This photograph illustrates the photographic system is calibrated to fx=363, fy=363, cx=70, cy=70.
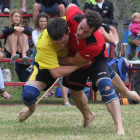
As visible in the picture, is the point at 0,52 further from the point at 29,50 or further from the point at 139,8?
the point at 139,8

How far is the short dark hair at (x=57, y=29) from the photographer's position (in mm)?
4113

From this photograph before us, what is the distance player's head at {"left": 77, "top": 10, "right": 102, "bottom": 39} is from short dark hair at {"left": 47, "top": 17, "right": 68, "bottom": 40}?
172 millimetres

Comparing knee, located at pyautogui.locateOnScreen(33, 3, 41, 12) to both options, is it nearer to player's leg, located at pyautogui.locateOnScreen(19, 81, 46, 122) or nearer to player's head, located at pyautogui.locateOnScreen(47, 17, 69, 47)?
player's leg, located at pyautogui.locateOnScreen(19, 81, 46, 122)

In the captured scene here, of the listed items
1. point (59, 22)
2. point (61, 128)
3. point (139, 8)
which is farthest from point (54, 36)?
point (139, 8)

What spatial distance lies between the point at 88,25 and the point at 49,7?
559cm

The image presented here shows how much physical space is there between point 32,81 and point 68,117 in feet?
5.35

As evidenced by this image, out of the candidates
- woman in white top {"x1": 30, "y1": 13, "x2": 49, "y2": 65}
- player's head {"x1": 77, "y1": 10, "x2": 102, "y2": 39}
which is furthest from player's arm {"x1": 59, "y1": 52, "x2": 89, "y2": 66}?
woman in white top {"x1": 30, "y1": 13, "x2": 49, "y2": 65}

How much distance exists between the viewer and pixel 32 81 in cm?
458

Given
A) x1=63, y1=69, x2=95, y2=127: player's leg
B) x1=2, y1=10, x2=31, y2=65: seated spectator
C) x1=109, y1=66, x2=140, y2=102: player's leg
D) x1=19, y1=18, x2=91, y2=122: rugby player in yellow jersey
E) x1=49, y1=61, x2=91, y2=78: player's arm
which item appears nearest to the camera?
x1=19, y1=18, x2=91, y2=122: rugby player in yellow jersey

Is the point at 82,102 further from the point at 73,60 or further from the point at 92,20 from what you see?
the point at 92,20

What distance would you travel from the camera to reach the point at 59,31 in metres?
4.11

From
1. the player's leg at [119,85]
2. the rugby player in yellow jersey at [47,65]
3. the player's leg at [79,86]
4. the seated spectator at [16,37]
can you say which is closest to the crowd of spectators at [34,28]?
the seated spectator at [16,37]

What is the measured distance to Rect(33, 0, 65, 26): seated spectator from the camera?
924 cm

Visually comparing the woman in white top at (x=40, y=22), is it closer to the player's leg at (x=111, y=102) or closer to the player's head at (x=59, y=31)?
the player's head at (x=59, y=31)
